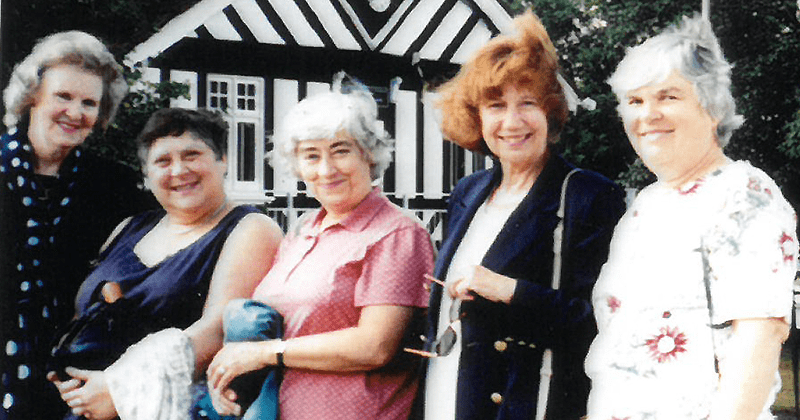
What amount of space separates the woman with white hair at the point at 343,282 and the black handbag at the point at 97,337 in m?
0.38

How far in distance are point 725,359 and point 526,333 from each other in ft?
1.66

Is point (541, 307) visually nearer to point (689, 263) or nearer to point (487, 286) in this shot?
point (487, 286)

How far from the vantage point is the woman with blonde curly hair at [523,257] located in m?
2.27

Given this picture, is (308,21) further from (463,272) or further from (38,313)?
(38,313)

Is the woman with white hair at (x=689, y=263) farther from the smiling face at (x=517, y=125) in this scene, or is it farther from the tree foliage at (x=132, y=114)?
the tree foliage at (x=132, y=114)

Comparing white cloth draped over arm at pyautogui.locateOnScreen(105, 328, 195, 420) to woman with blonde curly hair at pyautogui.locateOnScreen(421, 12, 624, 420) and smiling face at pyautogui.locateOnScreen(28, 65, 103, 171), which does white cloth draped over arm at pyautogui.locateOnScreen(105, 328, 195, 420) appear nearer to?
smiling face at pyautogui.locateOnScreen(28, 65, 103, 171)

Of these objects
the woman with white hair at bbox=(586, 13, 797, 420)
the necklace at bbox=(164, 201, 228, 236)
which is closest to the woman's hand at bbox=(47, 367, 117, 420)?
the necklace at bbox=(164, 201, 228, 236)

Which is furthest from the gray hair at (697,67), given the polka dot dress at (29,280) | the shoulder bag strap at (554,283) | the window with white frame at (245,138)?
the polka dot dress at (29,280)

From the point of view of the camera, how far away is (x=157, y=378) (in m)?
2.77

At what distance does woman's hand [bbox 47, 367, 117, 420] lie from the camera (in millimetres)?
2854

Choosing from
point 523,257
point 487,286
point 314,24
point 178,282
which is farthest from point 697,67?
point 178,282

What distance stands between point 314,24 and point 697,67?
126 cm

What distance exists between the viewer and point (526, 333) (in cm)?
229

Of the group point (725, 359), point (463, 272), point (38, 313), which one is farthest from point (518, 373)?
point (38, 313)
